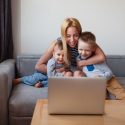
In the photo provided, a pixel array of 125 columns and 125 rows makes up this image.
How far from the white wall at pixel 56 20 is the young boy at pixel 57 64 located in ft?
2.19

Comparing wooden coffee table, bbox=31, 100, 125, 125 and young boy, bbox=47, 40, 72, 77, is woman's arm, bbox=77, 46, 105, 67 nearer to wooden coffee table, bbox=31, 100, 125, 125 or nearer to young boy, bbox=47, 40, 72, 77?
young boy, bbox=47, 40, 72, 77

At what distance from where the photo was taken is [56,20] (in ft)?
9.98

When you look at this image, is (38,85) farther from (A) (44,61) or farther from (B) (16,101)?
(B) (16,101)

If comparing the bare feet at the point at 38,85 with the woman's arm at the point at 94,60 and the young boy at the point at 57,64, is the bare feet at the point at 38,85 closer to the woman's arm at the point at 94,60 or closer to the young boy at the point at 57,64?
the young boy at the point at 57,64

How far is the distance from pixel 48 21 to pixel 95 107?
177 centimetres

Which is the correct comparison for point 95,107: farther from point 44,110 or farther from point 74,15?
point 74,15

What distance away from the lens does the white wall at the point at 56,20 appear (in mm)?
3002

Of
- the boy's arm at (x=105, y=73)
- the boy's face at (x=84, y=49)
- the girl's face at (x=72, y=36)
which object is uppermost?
the girl's face at (x=72, y=36)

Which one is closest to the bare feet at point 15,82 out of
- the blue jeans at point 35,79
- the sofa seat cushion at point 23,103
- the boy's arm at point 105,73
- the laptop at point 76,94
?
the blue jeans at point 35,79

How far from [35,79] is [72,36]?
22.2 inches

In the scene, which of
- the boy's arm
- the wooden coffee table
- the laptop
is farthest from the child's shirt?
the laptop

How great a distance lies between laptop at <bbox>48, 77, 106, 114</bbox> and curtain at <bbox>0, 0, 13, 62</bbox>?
1638 mm

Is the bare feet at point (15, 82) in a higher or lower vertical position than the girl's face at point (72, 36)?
lower

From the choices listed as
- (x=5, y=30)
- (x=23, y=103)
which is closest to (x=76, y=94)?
(x=23, y=103)
